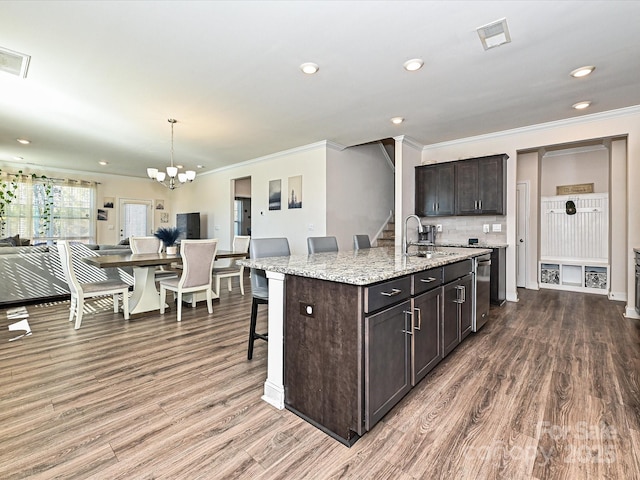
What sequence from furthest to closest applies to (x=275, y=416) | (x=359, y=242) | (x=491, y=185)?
(x=491, y=185) < (x=359, y=242) < (x=275, y=416)

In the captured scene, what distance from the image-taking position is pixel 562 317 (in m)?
3.86

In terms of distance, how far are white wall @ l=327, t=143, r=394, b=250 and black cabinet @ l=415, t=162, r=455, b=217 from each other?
1.19 m

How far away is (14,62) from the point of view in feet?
9.45

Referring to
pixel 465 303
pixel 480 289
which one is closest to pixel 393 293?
pixel 465 303

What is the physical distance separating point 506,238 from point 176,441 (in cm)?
510

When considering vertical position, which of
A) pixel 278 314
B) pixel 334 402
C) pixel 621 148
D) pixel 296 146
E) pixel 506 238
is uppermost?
pixel 296 146

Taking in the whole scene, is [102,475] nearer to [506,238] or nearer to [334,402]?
[334,402]

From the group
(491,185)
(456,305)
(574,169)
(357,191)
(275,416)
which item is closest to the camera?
(275,416)

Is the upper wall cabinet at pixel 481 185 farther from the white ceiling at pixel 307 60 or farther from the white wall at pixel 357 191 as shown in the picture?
the white wall at pixel 357 191

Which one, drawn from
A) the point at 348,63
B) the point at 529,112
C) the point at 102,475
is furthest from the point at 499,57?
the point at 102,475

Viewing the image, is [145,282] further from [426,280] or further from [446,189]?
[446,189]

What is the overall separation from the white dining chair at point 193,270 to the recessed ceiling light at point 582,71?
420 centimetres

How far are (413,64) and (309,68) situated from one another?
96 cm

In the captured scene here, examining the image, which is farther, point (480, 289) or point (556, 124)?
point (556, 124)
